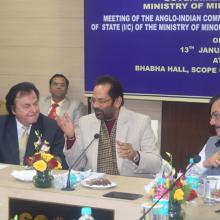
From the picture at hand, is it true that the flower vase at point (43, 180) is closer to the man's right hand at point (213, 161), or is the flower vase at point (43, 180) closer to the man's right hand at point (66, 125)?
the man's right hand at point (66, 125)

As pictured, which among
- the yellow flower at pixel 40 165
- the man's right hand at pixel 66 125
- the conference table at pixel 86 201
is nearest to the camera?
the conference table at pixel 86 201

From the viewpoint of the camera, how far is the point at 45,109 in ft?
18.2

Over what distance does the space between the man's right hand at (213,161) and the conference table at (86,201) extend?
40 cm

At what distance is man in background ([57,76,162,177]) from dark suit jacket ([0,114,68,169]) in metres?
0.13

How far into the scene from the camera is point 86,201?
2486mm

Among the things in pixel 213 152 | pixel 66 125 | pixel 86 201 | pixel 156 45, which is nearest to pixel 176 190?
pixel 86 201

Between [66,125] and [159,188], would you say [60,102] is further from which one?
[159,188]

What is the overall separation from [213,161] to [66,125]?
94 centimetres

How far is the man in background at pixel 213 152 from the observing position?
295 centimetres

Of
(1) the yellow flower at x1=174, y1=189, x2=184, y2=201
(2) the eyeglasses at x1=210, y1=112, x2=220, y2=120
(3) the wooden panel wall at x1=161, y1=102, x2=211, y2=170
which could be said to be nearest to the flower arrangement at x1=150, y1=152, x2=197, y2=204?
(1) the yellow flower at x1=174, y1=189, x2=184, y2=201

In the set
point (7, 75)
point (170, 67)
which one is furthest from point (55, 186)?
point (7, 75)

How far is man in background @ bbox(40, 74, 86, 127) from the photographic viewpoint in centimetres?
551

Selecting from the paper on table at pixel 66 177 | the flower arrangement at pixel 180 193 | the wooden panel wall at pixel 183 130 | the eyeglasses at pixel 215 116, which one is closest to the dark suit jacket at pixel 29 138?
the paper on table at pixel 66 177

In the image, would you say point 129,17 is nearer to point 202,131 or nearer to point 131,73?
point 131,73
